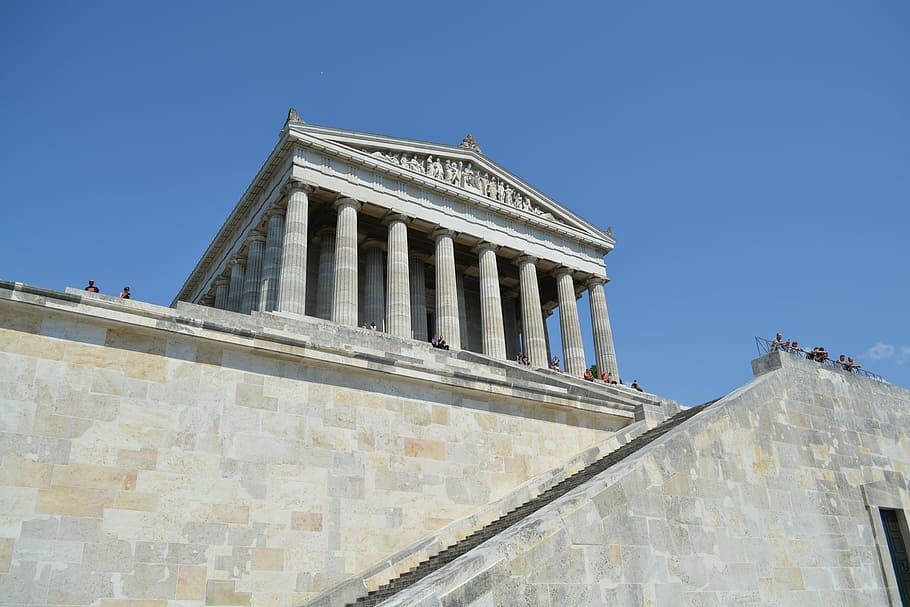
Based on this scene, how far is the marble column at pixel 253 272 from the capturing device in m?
33.1

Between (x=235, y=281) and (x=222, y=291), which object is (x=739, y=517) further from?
(x=222, y=291)

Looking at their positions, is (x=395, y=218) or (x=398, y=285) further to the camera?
(x=395, y=218)

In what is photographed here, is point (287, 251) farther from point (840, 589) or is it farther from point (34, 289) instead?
point (840, 589)

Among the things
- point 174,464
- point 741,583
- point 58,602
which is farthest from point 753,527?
point 58,602

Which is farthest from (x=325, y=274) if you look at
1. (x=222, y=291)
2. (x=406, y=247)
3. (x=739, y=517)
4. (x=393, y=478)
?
(x=739, y=517)

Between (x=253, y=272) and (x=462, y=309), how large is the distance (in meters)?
12.5

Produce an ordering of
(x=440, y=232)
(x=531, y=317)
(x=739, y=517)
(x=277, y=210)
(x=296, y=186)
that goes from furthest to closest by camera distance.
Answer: (x=531, y=317) < (x=440, y=232) < (x=277, y=210) < (x=296, y=186) < (x=739, y=517)

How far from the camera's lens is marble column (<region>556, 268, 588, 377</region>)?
37938 mm

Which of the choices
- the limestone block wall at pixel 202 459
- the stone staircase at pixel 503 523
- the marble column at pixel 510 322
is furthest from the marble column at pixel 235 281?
the stone staircase at pixel 503 523

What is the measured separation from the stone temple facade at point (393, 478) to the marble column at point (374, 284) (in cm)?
1626

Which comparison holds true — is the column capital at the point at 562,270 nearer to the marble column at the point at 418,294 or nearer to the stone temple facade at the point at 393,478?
the marble column at the point at 418,294

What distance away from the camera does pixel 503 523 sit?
12.9 m

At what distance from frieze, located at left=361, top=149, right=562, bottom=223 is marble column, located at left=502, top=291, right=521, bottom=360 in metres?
6.14

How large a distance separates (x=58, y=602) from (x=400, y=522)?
5666 mm
